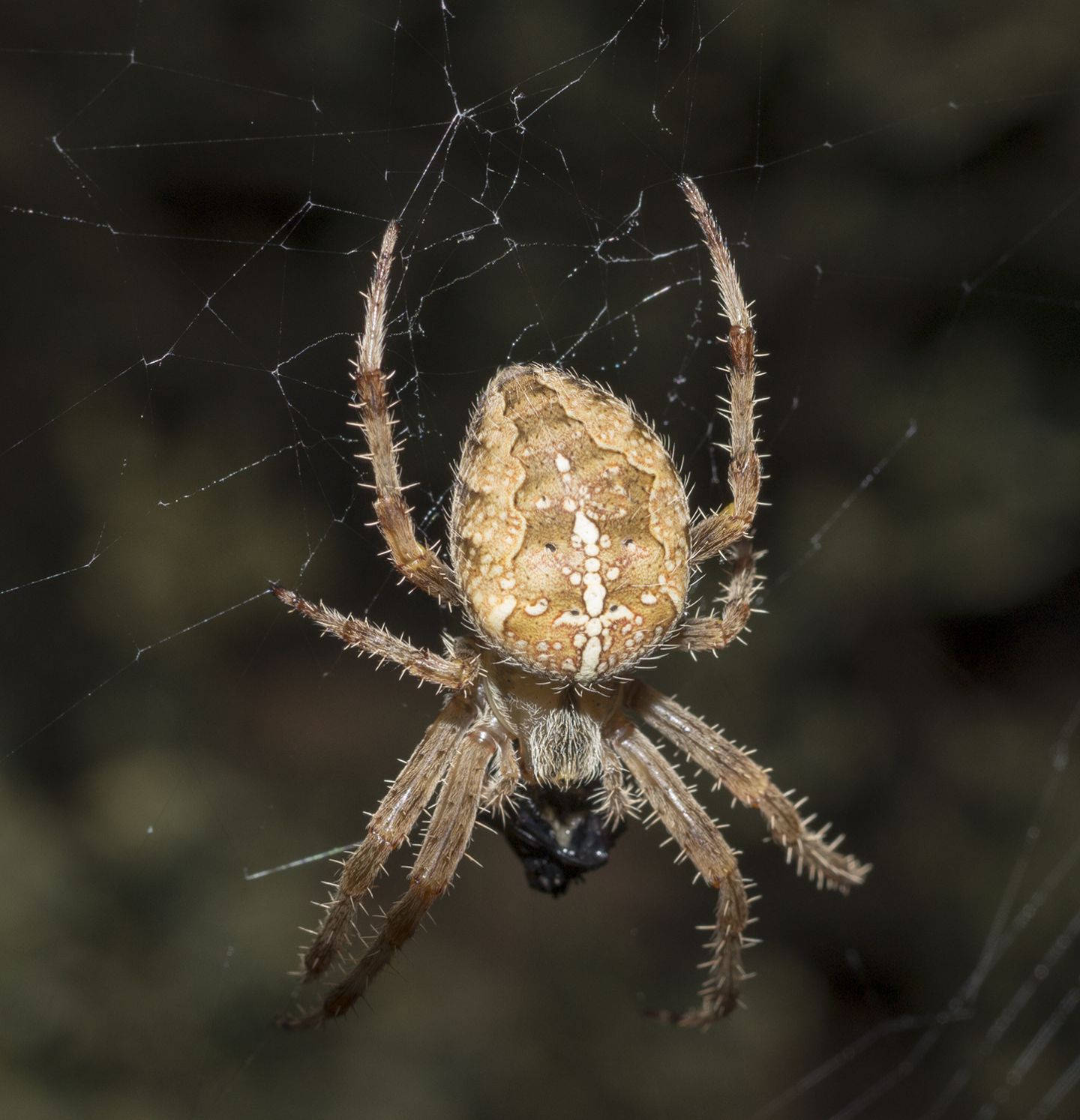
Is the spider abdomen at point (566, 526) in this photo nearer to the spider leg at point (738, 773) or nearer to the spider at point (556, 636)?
the spider at point (556, 636)

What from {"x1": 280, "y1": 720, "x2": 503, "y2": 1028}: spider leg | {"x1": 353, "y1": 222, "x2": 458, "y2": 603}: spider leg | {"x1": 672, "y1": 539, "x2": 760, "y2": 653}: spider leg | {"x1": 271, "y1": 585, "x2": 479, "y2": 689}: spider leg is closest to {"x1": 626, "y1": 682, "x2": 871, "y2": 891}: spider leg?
{"x1": 672, "y1": 539, "x2": 760, "y2": 653}: spider leg

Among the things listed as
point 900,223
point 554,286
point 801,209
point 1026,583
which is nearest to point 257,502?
point 554,286

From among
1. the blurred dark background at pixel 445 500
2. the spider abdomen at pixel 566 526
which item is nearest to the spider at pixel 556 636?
the spider abdomen at pixel 566 526

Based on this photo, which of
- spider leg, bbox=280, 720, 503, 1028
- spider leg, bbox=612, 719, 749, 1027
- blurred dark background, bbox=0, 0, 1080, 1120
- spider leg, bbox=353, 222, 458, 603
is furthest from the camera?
blurred dark background, bbox=0, 0, 1080, 1120

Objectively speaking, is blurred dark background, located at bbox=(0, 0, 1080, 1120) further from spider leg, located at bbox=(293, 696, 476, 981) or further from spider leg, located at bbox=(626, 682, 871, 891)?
spider leg, located at bbox=(626, 682, 871, 891)

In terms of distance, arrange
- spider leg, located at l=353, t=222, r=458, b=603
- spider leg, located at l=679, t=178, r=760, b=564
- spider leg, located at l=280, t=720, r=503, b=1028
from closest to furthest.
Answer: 1. spider leg, located at l=353, t=222, r=458, b=603
2. spider leg, located at l=679, t=178, r=760, b=564
3. spider leg, located at l=280, t=720, r=503, b=1028

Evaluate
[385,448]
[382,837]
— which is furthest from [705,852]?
[385,448]
